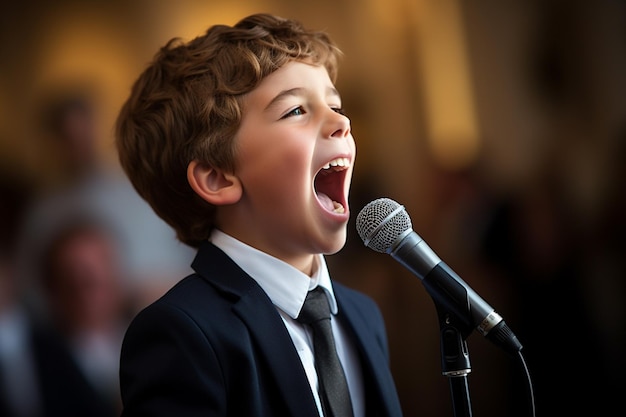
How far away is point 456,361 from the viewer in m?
0.77

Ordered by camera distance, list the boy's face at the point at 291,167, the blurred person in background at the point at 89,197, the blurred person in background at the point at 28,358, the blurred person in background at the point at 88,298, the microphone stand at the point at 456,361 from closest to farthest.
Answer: the microphone stand at the point at 456,361 → the boy's face at the point at 291,167 → the blurred person in background at the point at 28,358 → the blurred person in background at the point at 88,298 → the blurred person in background at the point at 89,197

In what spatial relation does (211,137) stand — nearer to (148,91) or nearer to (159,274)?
(148,91)

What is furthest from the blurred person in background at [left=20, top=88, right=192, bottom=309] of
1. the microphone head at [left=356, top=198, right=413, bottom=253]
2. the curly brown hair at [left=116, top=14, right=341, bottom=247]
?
the microphone head at [left=356, top=198, right=413, bottom=253]

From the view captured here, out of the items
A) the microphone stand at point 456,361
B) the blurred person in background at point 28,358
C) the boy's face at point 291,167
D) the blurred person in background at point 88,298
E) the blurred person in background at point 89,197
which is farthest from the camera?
the blurred person in background at point 89,197

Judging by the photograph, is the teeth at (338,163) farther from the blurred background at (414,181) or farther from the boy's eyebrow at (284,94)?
the blurred background at (414,181)

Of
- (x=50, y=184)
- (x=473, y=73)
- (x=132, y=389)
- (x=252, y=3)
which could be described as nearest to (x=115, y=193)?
(x=50, y=184)

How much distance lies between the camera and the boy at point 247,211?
0.80m

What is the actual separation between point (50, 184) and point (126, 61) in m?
0.58

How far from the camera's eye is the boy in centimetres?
80

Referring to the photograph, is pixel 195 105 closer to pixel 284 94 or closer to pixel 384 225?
pixel 284 94

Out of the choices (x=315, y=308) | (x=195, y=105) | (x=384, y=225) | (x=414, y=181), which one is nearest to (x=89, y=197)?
(x=414, y=181)

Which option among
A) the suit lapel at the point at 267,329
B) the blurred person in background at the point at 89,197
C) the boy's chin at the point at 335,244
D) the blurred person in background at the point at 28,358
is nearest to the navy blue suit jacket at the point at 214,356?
the suit lapel at the point at 267,329

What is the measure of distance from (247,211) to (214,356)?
21 centimetres

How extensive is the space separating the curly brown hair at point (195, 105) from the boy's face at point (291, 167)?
0.08 feet
